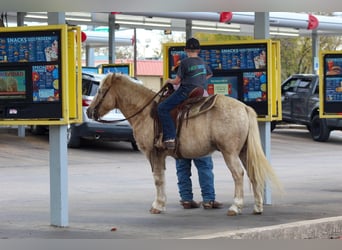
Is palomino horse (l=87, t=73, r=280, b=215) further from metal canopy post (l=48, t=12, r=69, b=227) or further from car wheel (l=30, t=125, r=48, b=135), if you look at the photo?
car wheel (l=30, t=125, r=48, b=135)

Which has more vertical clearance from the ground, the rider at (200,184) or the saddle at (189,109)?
the saddle at (189,109)

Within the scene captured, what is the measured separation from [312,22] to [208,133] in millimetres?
21733

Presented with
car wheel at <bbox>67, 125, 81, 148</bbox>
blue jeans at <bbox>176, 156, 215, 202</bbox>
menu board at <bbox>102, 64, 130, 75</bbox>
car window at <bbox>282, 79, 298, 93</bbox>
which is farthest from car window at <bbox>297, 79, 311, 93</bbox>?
blue jeans at <bbox>176, 156, 215, 202</bbox>

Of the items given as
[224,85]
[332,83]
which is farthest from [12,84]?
[332,83]

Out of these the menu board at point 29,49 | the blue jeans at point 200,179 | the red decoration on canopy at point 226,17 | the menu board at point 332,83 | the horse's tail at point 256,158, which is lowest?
the blue jeans at point 200,179

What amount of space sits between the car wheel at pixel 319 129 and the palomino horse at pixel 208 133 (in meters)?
16.0

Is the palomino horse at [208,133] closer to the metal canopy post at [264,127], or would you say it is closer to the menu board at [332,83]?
the metal canopy post at [264,127]

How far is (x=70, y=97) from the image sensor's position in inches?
381

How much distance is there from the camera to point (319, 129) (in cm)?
2703

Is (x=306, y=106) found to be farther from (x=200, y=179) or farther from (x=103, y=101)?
(x=103, y=101)

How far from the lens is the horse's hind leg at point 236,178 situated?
10.7 meters

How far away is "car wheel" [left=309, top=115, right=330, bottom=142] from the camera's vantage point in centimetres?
2670

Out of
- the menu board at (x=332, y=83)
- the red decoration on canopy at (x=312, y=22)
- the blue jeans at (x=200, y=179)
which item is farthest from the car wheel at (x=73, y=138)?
the red decoration on canopy at (x=312, y=22)

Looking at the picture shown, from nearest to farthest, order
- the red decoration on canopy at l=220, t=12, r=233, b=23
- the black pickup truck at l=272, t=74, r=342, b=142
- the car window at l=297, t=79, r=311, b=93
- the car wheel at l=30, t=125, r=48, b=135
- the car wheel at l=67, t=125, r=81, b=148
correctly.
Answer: the car wheel at l=67, t=125, r=81, b=148
the car wheel at l=30, t=125, r=48, b=135
the red decoration on canopy at l=220, t=12, r=233, b=23
the black pickup truck at l=272, t=74, r=342, b=142
the car window at l=297, t=79, r=311, b=93
